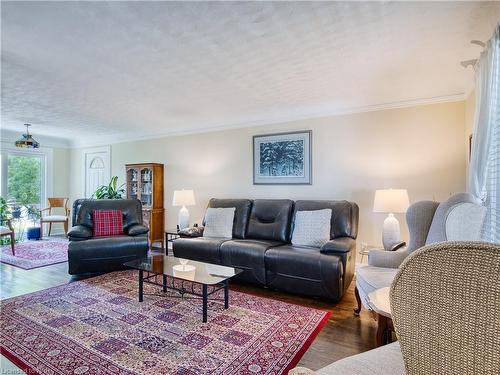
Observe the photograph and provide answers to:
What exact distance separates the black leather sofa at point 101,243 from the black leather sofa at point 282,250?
666 millimetres

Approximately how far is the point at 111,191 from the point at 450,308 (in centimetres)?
627

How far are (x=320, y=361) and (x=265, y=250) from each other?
1.46 meters

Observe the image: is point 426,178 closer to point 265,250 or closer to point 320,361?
point 265,250

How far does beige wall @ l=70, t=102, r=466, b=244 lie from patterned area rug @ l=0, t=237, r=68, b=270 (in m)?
2.30

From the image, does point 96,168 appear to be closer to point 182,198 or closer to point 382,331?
point 182,198

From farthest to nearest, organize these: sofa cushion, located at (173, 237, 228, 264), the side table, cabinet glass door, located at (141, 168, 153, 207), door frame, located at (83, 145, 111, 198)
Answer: door frame, located at (83, 145, 111, 198) < cabinet glass door, located at (141, 168, 153, 207) < sofa cushion, located at (173, 237, 228, 264) < the side table

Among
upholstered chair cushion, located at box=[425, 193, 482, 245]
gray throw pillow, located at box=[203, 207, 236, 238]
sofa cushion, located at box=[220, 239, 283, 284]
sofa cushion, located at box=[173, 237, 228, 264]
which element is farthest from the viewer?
gray throw pillow, located at box=[203, 207, 236, 238]

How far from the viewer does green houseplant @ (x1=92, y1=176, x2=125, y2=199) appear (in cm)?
599

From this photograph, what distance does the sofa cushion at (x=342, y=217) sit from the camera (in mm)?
3490

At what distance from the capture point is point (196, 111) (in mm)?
4227

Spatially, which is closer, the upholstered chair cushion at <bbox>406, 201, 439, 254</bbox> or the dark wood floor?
the dark wood floor

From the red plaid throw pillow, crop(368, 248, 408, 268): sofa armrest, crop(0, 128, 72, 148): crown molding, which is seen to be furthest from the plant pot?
crop(368, 248, 408, 268): sofa armrest

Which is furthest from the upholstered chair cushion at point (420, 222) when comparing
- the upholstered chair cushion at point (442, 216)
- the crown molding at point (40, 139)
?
the crown molding at point (40, 139)

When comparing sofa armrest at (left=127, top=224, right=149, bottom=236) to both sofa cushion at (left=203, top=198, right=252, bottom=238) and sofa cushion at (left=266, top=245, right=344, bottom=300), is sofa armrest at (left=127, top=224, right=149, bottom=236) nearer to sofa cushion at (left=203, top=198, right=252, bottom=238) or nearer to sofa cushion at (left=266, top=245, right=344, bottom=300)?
sofa cushion at (left=203, top=198, right=252, bottom=238)
